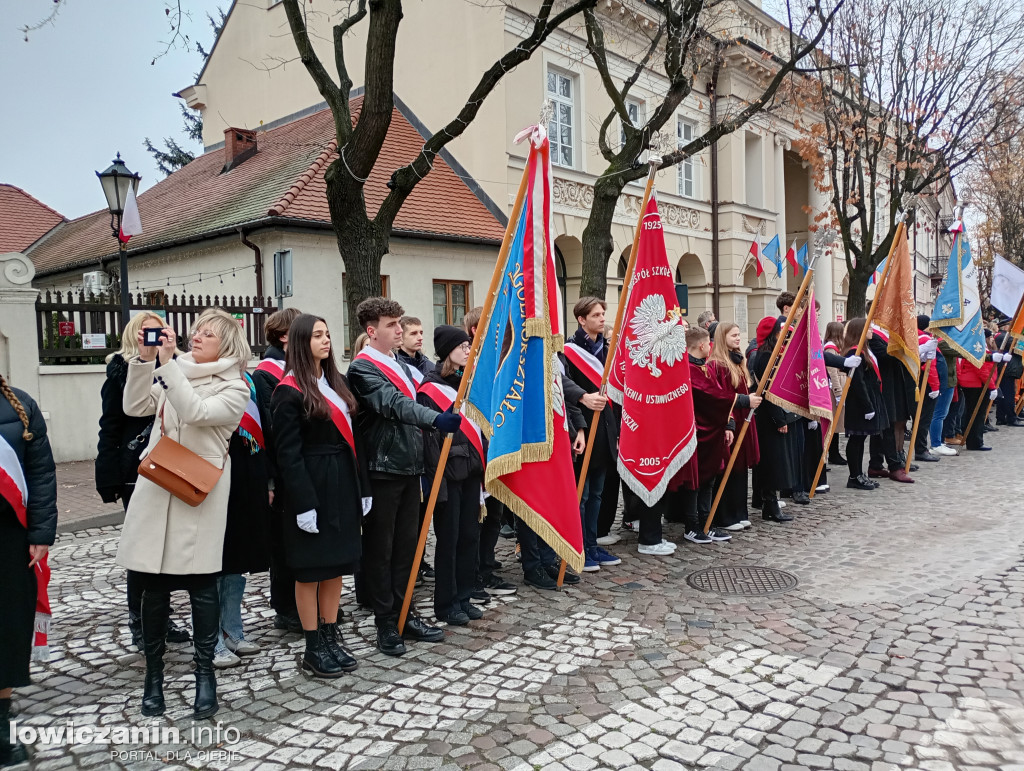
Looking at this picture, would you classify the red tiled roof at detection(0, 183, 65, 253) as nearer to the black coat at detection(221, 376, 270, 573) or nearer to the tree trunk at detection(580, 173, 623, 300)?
the tree trunk at detection(580, 173, 623, 300)

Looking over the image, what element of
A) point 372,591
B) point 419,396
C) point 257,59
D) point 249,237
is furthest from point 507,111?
point 372,591

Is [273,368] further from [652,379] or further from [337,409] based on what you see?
[652,379]

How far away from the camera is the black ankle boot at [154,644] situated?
11.9 feet

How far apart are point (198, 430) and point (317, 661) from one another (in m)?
1.39

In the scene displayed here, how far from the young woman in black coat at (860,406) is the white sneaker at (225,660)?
286 inches

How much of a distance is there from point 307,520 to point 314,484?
0.20 metres

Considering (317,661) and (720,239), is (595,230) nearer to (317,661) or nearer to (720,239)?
(317,661)

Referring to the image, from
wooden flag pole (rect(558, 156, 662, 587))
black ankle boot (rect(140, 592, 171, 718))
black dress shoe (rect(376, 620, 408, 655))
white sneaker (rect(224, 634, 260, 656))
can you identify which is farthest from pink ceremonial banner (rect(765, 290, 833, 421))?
black ankle boot (rect(140, 592, 171, 718))

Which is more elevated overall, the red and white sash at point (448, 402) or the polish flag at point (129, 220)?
the polish flag at point (129, 220)

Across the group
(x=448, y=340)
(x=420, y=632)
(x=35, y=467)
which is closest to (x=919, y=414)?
(x=448, y=340)

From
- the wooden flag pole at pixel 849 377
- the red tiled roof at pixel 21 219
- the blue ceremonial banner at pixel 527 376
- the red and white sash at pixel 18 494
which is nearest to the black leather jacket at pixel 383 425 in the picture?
the blue ceremonial banner at pixel 527 376

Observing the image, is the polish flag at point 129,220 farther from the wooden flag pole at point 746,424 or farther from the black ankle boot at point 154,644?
the wooden flag pole at point 746,424

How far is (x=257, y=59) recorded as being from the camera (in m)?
22.7

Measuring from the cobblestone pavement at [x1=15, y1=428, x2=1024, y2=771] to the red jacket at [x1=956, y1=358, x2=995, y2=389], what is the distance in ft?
24.1
